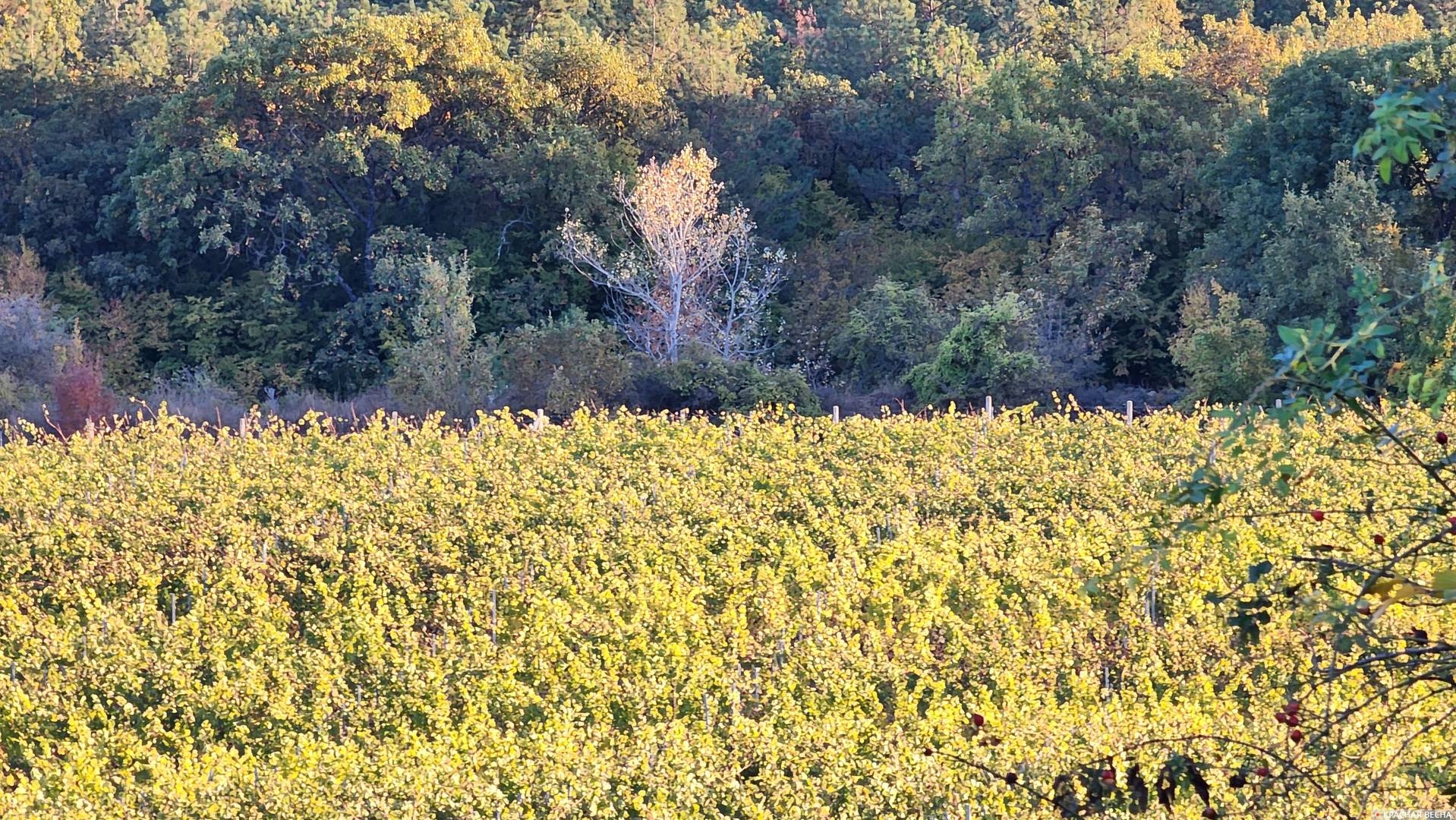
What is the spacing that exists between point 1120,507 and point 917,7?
24807mm

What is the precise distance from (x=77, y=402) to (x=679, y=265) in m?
8.78

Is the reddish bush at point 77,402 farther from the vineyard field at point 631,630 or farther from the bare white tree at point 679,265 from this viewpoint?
the bare white tree at point 679,265

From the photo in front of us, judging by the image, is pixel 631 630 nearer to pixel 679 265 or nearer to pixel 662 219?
pixel 679 265

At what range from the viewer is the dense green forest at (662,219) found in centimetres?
2153

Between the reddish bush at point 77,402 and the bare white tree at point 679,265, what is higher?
the bare white tree at point 679,265

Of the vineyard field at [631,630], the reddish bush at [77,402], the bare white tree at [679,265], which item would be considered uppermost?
the bare white tree at [679,265]

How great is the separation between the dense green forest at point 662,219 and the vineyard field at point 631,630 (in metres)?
6.32

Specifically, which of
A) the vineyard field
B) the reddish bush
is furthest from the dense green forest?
the vineyard field

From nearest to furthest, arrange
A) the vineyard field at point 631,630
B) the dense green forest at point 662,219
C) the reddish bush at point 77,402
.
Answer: the vineyard field at point 631,630, the reddish bush at point 77,402, the dense green forest at point 662,219

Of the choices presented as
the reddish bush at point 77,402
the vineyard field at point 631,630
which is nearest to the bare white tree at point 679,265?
the reddish bush at point 77,402

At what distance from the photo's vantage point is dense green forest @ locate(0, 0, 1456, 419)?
21.5 m

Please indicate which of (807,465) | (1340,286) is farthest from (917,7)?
(807,465)

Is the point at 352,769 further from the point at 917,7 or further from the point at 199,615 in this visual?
the point at 917,7

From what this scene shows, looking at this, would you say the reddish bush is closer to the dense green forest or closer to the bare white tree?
the dense green forest
